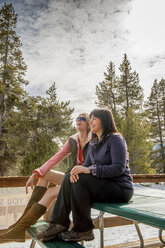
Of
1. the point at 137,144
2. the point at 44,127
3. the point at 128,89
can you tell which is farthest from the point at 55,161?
the point at 128,89

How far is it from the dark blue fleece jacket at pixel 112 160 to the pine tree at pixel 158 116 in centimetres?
2442

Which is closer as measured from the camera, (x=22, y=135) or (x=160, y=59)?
(x=160, y=59)

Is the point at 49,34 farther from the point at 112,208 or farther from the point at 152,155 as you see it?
the point at 152,155

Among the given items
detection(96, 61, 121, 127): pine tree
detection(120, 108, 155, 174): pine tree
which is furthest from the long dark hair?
detection(96, 61, 121, 127): pine tree

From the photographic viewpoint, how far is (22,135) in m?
17.3

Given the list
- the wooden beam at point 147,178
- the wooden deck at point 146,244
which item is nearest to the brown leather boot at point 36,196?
→ the wooden deck at point 146,244

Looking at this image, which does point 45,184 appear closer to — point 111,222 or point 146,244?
point 111,222

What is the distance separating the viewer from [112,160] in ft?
4.93

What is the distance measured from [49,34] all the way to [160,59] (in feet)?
29.3

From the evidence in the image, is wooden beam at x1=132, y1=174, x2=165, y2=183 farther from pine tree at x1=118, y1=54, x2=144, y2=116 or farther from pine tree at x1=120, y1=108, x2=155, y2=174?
pine tree at x1=118, y1=54, x2=144, y2=116

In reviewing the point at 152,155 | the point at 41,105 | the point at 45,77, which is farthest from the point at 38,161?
the point at 152,155

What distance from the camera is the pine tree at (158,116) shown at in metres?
24.9

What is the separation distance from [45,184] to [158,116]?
985 inches

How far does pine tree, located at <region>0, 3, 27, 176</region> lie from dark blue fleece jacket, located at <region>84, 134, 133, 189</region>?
1590cm
